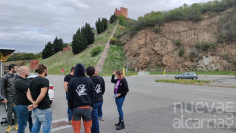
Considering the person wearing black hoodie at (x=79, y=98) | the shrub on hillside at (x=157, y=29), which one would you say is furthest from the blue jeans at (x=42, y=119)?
the shrub on hillside at (x=157, y=29)

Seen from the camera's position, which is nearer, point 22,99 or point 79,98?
point 79,98

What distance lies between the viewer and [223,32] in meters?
39.3

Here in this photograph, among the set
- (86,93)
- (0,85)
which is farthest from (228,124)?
(0,85)

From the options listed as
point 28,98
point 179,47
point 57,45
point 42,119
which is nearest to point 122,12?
point 57,45

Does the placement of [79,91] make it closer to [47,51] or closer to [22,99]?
[22,99]

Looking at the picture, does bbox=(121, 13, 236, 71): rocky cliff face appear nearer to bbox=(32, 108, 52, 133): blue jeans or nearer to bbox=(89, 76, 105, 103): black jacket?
bbox=(89, 76, 105, 103): black jacket

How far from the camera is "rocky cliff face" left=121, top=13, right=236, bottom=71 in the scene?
1524 inches

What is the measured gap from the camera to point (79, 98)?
Answer: 12.2 ft

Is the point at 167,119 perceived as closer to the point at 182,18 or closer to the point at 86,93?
the point at 86,93

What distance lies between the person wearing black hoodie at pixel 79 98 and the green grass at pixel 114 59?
39.3 m

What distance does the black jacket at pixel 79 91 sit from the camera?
12.3 ft

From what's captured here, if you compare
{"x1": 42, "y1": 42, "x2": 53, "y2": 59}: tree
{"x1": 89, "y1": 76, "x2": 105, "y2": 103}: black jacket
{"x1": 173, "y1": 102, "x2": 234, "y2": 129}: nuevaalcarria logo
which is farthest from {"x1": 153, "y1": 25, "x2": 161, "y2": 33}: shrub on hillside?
{"x1": 42, "y1": 42, "x2": 53, "y2": 59}: tree

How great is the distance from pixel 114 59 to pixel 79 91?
4457 cm

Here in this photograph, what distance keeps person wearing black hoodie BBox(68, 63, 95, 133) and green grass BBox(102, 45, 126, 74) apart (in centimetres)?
3930
